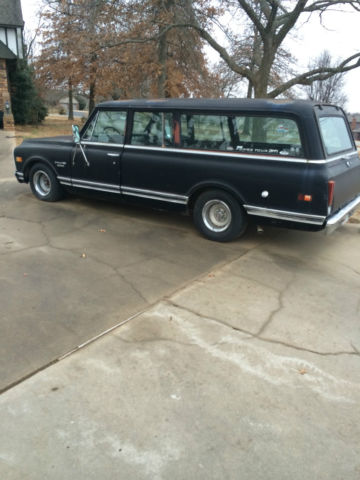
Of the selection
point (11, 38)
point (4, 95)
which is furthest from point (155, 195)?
point (11, 38)

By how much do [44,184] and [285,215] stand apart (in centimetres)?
460

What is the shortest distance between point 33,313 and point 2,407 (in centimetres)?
114

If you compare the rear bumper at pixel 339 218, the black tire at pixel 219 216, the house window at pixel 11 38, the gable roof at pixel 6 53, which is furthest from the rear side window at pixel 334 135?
the house window at pixel 11 38

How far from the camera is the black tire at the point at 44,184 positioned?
6.91 meters

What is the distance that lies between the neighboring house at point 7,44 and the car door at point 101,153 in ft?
54.7

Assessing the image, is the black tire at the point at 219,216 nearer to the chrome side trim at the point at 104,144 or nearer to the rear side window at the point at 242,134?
the rear side window at the point at 242,134

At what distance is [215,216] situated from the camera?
5492 mm

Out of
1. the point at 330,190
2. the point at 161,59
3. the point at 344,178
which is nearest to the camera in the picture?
the point at 330,190

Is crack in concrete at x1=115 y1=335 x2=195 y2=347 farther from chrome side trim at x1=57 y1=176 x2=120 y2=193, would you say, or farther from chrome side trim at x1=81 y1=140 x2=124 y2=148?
chrome side trim at x1=81 y1=140 x2=124 y2=148

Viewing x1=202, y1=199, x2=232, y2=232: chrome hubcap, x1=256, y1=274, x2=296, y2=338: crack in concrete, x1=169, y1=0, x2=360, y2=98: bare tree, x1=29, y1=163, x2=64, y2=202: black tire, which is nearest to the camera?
x1=256, y1=274, x2=296, y2=338: crack in concrete

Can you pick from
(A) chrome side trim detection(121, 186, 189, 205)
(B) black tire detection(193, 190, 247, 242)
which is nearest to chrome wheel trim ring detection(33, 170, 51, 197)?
(A) chrome side trim detection(121, 186, 189, 205)

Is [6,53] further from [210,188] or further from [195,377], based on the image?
[195,377]

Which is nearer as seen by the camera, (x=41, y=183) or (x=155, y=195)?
(x=155, y=195)

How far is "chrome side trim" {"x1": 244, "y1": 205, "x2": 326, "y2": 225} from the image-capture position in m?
4.54
